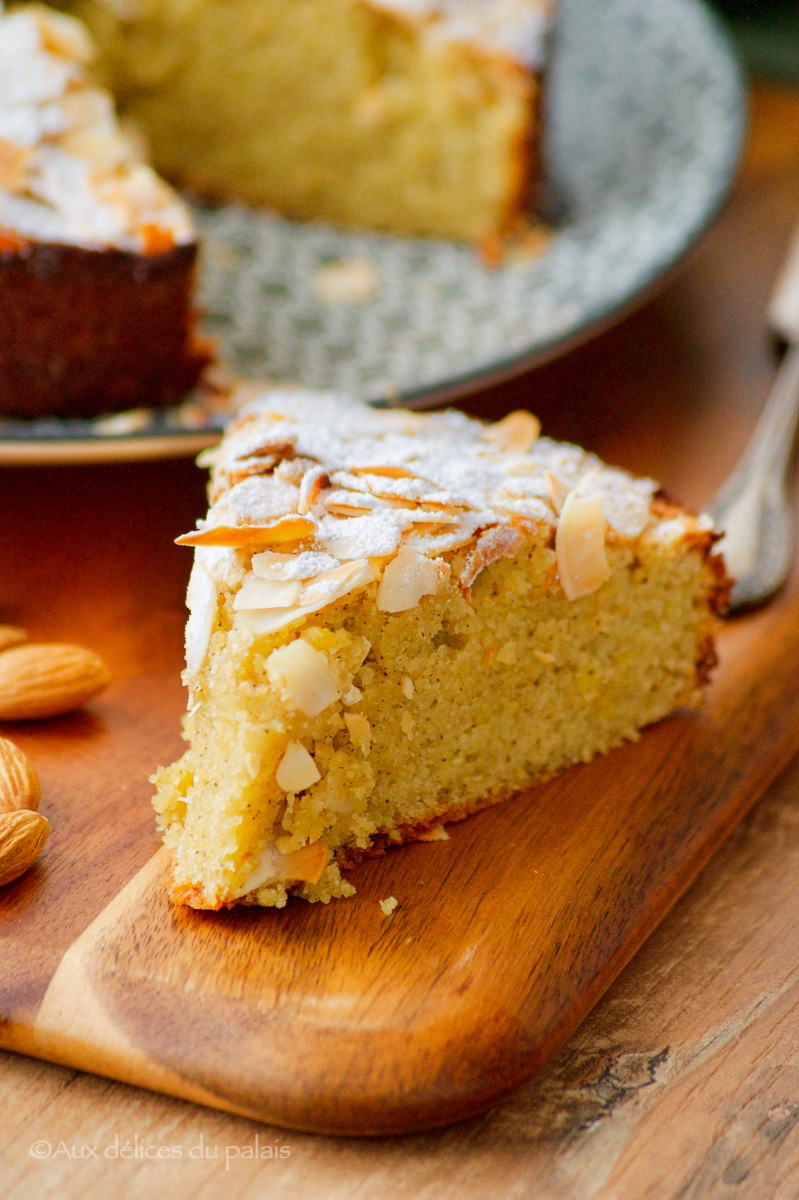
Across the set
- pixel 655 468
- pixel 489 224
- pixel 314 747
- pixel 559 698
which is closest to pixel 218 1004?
pixel 314 747

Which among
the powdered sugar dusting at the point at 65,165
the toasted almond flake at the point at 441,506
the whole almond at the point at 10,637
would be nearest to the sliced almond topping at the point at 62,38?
the powdered sugar dusting at the point at 65,165

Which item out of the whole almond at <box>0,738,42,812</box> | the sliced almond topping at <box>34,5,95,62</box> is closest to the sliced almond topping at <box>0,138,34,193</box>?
the sliced almond topping at <box>34,5,95,62</box>

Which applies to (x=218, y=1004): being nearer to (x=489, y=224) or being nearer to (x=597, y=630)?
(x=597, y=630)

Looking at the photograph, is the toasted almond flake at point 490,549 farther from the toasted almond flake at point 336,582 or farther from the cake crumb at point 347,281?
the cake crumb at point 347,281

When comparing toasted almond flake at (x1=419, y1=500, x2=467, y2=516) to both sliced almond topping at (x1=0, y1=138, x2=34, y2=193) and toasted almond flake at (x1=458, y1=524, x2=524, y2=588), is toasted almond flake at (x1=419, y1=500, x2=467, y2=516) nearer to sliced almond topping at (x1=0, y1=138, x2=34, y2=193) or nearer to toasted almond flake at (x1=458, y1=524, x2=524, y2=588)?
toasted almond flake at (x1=458, y1=524, x2=524, y2=588)

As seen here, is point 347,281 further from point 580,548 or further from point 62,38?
point 580,548

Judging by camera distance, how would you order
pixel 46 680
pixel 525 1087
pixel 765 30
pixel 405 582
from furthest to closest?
pixel 765 30 → pixel 46 680 → pixel 405 582 → pixel 525 1087

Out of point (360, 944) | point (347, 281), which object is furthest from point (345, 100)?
point (360, 944)
